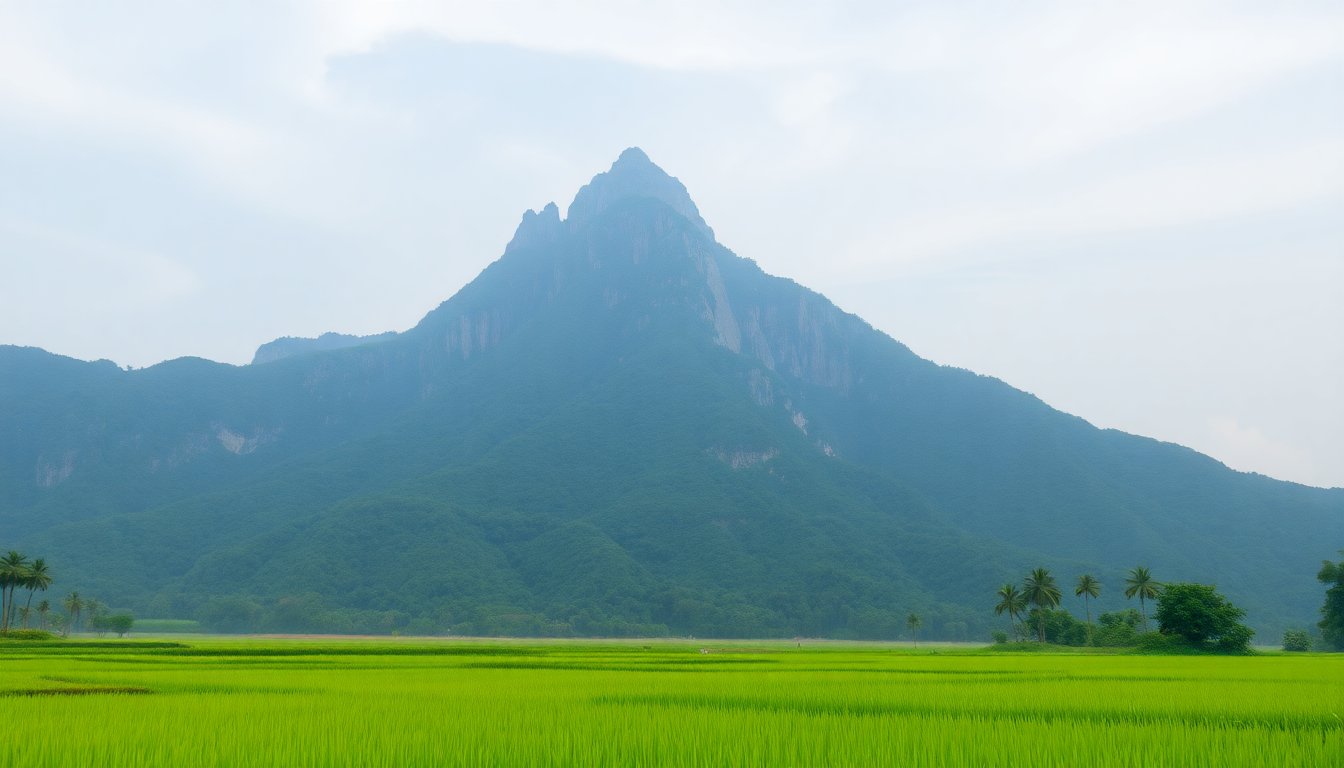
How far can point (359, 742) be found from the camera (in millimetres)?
9500

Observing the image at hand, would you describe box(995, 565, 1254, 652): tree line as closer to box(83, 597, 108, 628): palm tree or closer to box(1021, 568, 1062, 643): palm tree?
box(1021, 568, 1062, 643): palm tree

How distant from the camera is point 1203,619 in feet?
218

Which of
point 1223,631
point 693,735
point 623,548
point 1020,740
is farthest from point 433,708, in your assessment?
point 623,548

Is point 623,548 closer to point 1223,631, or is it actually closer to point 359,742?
point 1223,631

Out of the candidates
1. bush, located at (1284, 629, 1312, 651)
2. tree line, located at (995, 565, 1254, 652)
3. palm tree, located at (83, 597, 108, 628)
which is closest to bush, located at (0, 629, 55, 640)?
palm tree, located at (83, 597, 108, 628)

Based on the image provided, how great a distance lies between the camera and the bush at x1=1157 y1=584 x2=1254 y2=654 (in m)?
64.3

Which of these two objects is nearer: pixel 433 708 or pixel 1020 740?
pixel 1020 740

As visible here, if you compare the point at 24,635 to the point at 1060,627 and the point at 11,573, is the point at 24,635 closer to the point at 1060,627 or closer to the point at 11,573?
the point at 11,573

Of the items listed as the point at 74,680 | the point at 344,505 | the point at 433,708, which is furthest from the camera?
the point at 344,505

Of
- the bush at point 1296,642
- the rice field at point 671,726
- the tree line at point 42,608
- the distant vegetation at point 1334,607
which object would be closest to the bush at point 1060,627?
the bush at point 1296,642

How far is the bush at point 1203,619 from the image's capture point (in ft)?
211

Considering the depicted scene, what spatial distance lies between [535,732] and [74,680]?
2003 centimetres

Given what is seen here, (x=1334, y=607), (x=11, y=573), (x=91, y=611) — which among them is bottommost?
(x=91, y=611)

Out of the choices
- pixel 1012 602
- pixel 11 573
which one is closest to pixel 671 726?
pixel 11 573
